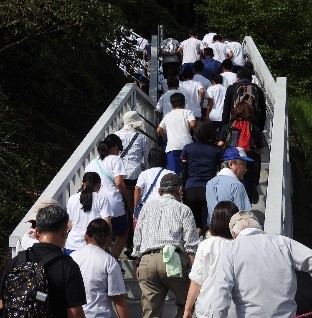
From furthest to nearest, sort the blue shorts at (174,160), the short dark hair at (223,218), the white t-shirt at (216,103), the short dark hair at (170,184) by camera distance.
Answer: the white t-shirt at (216,103)
the blue shorts at (174,160)
the short dark hair at (170,184)
the short dark hair at (223,218)

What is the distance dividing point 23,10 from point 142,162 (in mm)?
3453

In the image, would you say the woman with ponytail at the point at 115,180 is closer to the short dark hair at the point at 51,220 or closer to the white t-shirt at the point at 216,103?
the short dark hair at the point at 51,220

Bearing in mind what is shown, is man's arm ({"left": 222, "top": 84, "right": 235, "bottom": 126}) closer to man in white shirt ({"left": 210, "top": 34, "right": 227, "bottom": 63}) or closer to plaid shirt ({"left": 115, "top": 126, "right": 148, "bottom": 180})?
plaid shirt ({"left": 115, "top": 126, "right": 148, "bottom": 180})

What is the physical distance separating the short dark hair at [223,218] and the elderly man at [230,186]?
1696mm

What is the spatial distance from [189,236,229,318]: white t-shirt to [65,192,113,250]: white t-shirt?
199cm

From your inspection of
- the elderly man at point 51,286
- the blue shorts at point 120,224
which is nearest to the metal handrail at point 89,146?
the blue shorts at point 120,224

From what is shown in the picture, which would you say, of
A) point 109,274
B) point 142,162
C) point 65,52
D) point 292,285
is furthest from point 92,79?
point 292,285

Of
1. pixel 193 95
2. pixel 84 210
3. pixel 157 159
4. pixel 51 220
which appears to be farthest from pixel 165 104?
pixel 51 220

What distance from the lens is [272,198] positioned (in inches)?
350

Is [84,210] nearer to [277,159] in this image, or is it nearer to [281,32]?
[277,159]

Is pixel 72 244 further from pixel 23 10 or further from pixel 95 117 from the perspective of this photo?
pixel 95 117

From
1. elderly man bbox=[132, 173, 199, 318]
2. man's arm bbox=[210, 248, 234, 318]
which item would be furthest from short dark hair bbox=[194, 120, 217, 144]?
man's arm bbox=[210, 248, 234, 318]

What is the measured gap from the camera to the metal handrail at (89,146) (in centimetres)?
A: 948

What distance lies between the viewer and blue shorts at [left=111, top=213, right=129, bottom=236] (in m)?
10.0
